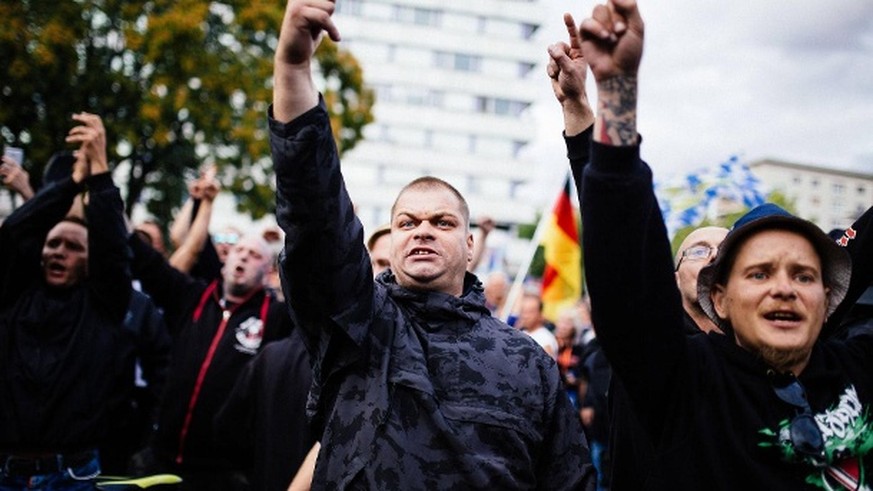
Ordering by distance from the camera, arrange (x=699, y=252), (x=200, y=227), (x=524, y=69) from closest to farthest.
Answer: (x=699, y=252) < (x=200, y=227) < (x=524, y=69)

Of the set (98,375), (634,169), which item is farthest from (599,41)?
(98,375)

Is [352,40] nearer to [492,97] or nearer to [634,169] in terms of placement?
[492,97]

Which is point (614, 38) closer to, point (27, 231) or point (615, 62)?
point (615, 62)

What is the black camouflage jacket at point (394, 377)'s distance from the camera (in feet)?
7.07

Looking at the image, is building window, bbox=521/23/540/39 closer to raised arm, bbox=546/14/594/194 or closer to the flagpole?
the flagpole

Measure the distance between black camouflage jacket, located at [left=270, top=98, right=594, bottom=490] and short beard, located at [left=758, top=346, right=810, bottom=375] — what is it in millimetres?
718

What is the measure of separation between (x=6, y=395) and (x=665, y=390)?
3.27 meters

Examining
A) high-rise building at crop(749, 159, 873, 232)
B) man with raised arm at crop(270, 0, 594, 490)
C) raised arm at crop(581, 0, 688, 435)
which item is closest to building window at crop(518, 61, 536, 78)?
man with raised arm at crop(270, 0, 594, 490)

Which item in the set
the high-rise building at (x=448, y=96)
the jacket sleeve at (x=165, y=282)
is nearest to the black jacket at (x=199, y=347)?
the jacket sleeve at (x=165, y=282)

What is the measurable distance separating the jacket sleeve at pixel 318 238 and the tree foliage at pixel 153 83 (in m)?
14.8

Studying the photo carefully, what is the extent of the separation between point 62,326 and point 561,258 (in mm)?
6648

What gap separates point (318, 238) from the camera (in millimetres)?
2176

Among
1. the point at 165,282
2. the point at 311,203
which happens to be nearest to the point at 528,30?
the point at 165,282

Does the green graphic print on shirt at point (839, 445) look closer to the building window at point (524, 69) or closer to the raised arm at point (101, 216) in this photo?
the raised arm at point (101, 216)
